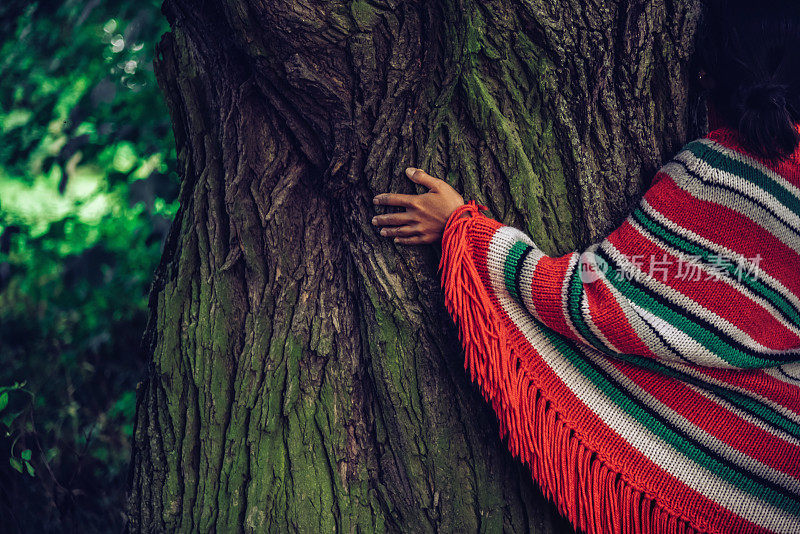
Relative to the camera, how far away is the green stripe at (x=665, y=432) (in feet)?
4.28

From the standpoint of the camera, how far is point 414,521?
4.67 ft

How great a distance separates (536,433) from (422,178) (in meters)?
0.72

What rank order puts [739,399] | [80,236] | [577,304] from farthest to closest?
[80,236] < [739,399] < [577,304]

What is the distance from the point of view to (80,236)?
2715 mm

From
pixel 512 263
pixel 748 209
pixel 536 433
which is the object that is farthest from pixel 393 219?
pixel 748 209

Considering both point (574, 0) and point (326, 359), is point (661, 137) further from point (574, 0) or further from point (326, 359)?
point (326, 359)

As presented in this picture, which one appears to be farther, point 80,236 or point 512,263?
point 80,236

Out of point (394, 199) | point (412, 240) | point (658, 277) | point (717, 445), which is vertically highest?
point (394, 199)

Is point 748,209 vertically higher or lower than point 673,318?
higher

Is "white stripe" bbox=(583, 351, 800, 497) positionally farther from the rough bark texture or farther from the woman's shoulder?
the woman's shoulder

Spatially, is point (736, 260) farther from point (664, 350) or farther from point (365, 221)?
point (365, 221)

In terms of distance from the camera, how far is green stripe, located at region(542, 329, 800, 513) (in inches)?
51.3

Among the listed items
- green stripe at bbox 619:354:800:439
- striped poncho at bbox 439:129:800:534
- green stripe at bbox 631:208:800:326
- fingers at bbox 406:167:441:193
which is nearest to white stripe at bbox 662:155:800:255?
striped poncho at bbox 439:129:800:534

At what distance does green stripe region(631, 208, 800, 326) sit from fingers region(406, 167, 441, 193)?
Result: 21.1 inches
